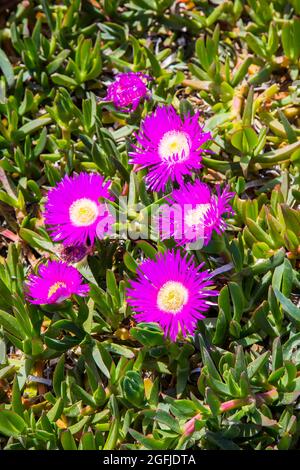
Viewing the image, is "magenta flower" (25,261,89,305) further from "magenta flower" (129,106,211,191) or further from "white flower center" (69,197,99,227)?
"magenta flower" (129,106,211,191)

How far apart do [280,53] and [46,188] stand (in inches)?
27.2

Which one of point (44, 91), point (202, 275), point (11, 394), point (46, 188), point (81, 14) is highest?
point (81, 14)

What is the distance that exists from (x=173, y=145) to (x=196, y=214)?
18 centimetres

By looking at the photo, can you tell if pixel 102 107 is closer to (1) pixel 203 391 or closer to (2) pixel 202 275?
(2) pixel 202 275

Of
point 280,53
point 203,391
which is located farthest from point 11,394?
point 280,53

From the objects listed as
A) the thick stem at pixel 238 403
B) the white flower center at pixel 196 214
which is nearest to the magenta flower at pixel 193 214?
the white flower center at pixel 196 214

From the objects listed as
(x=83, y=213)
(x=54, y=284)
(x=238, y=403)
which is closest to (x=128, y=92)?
(x=83, y=213)

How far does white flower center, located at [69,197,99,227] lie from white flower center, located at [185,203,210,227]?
0.65 ft

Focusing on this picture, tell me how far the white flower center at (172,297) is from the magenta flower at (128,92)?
0.52 m

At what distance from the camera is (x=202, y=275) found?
120 centimetres

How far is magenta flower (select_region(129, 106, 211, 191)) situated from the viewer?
133cm

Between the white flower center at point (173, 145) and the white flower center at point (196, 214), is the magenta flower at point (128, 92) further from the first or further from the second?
the white flower center at point (196, 214)

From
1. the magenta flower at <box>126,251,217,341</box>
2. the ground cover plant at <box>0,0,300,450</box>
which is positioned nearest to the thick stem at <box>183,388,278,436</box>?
the ground cover plant at <box>0,0,300,450</box>

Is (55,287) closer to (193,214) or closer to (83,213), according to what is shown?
(83,213)
